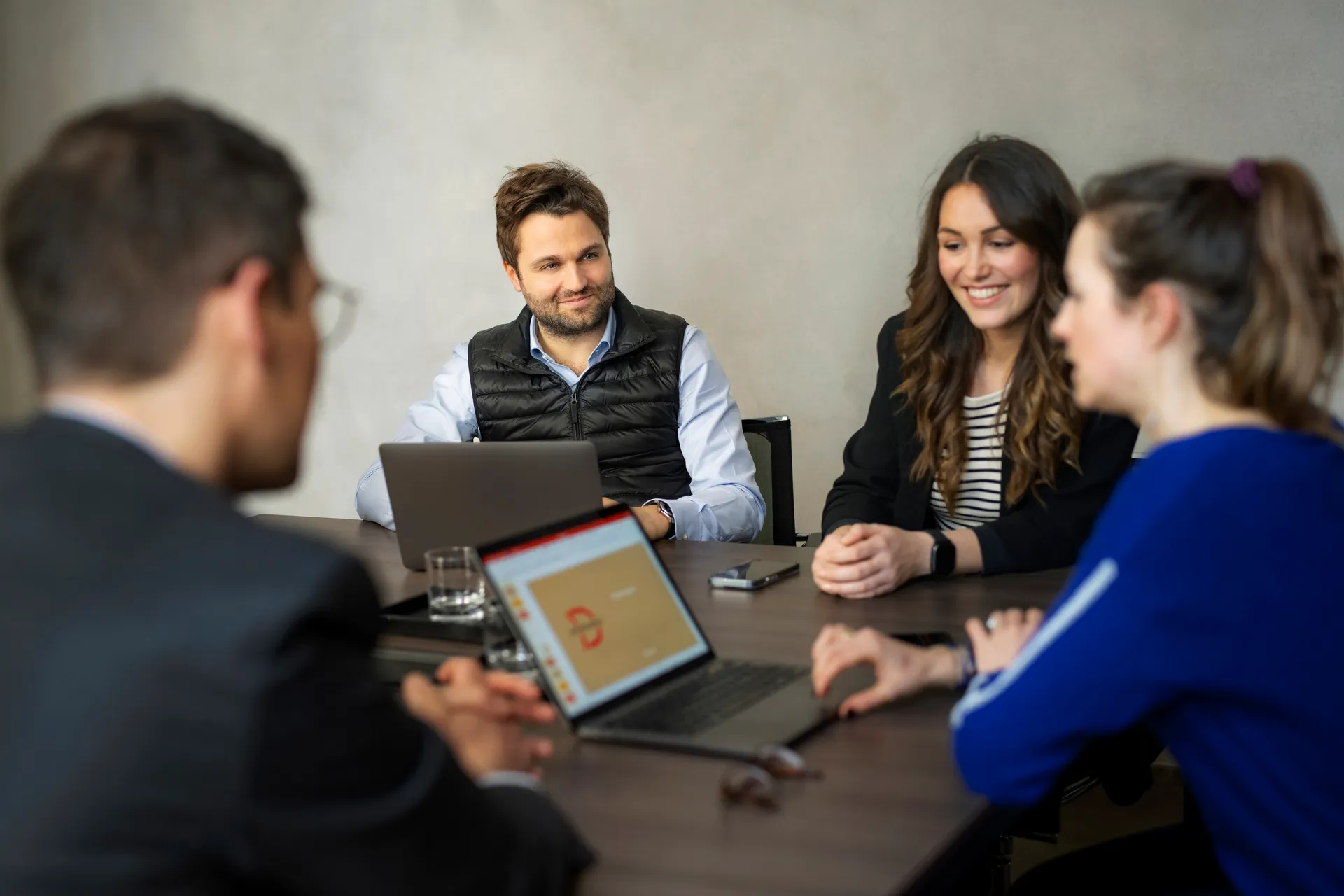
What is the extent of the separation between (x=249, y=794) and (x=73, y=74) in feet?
15.1

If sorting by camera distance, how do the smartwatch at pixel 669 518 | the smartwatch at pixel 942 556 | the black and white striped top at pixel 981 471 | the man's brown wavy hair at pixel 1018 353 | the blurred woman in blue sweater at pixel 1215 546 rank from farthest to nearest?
the smartwatch at pixel 669 518, the black and white striped top at pixel 981 471, the man's brown wavy hair at pixel 1018 353, the smartwatch at pixel 942 556, the blurred woman in blue sweater at pixel 1215 546

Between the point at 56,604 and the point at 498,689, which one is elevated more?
the point at 56,604

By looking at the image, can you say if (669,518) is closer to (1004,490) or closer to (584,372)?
(584,372)

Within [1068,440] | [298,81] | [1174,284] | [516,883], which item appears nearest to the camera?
[516,883]

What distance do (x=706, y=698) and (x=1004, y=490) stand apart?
107 cm

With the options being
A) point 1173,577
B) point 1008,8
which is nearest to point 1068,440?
point 1173,577

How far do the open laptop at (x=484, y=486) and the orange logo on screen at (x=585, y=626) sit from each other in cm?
54

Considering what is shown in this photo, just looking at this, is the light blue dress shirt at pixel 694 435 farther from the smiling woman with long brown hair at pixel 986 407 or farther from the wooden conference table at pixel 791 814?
the wooden conference table at pixel 791 814

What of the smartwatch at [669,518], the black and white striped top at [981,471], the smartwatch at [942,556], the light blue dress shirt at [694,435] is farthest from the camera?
the light blue dress shirt at [694,435]

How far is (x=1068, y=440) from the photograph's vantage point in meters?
2.38

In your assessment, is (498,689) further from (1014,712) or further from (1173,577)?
(1173,577)

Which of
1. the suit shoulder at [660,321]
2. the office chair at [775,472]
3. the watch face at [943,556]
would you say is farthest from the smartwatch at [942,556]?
the suit shoulder at [660,321]

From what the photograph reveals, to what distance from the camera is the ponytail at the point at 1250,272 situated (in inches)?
51.9

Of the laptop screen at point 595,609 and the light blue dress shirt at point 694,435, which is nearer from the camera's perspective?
the laptop screen at point 595,609
